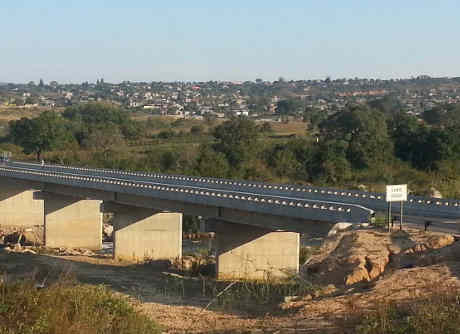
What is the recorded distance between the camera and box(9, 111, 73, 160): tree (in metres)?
108

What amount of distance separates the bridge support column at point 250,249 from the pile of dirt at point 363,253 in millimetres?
15708

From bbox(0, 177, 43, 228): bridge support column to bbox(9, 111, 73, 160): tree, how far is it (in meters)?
32.9

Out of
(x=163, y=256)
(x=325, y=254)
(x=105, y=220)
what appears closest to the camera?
(x=325, y=254)

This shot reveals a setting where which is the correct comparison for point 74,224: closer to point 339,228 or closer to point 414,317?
point 339,228

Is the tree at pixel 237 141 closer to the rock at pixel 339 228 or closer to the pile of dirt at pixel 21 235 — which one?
the pile of dirt at pixel 21 235

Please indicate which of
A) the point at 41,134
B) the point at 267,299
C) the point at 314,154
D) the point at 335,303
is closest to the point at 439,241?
A: the point at 267,299

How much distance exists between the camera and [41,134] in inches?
4205

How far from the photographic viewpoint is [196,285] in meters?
38.3

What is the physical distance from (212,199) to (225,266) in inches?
133

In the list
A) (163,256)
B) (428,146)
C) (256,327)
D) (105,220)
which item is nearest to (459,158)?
(428,146)

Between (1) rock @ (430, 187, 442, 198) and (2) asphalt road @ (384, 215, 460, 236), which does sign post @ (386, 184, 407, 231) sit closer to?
(2) asphalt road @ (384, 215, 460, 236)

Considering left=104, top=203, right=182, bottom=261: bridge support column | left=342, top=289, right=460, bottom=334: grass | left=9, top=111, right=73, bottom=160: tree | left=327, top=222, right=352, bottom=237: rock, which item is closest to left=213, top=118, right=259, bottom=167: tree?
left=9, top=111, right=73, bottom=160: tree

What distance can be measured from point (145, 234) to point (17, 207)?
85.8 ft

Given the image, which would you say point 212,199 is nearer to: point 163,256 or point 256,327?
point 163,256
